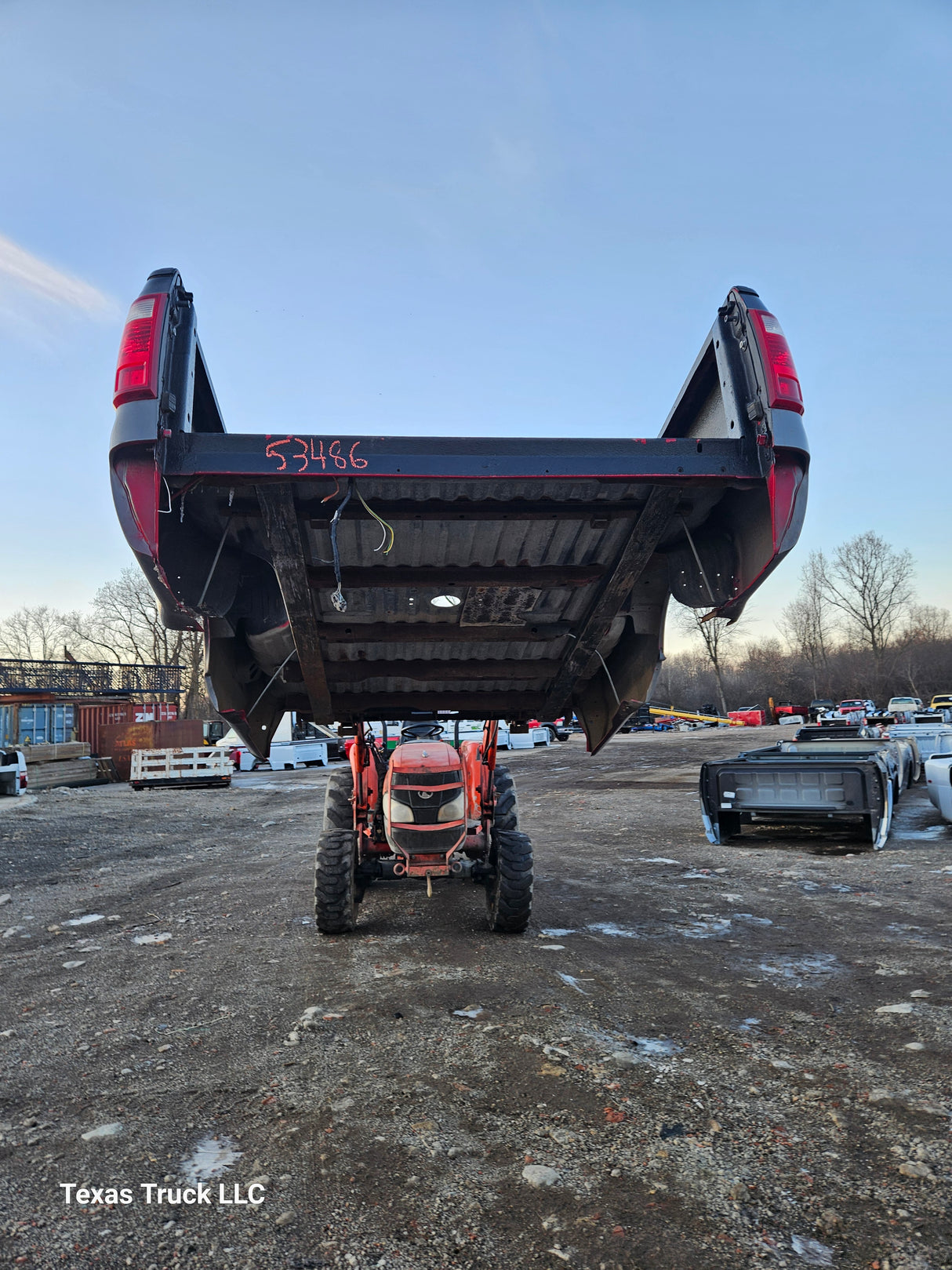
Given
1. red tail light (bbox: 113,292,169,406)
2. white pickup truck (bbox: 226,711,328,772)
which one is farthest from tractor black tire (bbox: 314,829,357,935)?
white pickup truck (bbox: 226,711,328,772)

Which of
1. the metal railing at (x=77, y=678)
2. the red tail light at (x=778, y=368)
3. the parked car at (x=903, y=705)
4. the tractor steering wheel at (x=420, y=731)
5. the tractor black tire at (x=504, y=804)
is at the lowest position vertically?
the parked car at (x=903, y=705)

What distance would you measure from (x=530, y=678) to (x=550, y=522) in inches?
74.0

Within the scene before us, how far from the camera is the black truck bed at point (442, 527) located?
2.97 m

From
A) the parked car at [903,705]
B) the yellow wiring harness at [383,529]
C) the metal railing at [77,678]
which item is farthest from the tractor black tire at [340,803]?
the metal railing at [77,678]

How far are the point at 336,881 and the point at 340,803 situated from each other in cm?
55

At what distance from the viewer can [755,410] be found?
3.12 meters

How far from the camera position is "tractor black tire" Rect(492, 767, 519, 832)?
469cm

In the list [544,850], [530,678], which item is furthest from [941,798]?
[530,678]

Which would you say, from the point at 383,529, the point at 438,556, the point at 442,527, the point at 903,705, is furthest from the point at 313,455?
the point at 903,705

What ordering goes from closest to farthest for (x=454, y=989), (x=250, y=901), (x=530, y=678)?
(x=454, y=989) → (x=530, y=678) → (x=250, y=901)

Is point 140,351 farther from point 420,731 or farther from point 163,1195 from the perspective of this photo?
point 420,731

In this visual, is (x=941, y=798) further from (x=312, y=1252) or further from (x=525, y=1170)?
(x=312, y=1252)

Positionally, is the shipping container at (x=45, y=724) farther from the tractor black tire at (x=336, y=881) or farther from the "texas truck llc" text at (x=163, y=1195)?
the "texas truck llc" text at (x=163, y=1195)

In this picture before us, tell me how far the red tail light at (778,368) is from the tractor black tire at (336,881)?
336 centimetres
